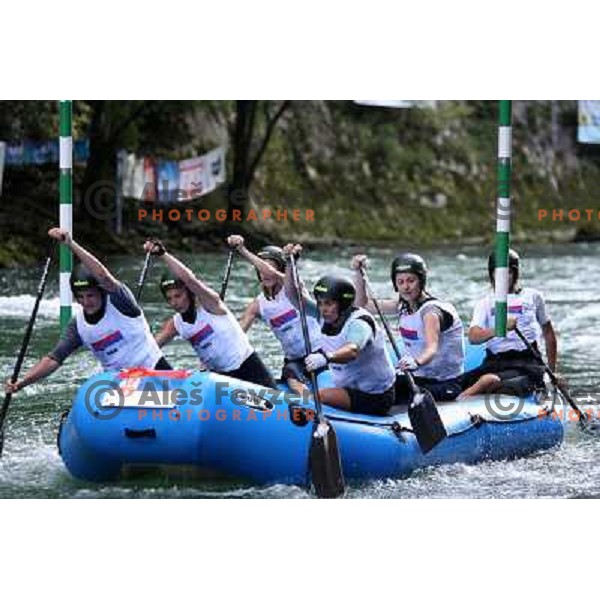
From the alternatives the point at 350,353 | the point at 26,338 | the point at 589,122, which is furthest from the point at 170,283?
A: the point at 589,122

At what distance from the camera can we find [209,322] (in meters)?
6.20

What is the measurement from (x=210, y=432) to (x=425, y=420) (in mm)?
797

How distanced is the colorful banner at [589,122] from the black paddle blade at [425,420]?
4.01ft

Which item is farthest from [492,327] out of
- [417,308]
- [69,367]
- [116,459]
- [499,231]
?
[69,367]

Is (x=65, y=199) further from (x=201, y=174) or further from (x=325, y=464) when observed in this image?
(x=201, y=174)

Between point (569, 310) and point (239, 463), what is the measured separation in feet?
13.7

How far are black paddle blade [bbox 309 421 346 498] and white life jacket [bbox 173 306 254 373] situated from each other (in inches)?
24.5

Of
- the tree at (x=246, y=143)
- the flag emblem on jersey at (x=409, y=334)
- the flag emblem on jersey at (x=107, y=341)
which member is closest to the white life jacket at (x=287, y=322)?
the flag emblem on jersey at (x=409, y=334)

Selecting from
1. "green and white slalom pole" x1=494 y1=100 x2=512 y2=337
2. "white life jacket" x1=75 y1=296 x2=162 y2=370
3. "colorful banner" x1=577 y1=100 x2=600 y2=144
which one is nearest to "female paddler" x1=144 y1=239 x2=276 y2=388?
"white life jacket" x1=75 y1=296 x2=162 y2=370

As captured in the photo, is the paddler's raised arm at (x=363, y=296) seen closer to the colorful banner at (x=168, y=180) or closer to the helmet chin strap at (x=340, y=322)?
the helmet chin strap at (x=340, y=322)

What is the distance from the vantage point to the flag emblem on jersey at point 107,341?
6.01m

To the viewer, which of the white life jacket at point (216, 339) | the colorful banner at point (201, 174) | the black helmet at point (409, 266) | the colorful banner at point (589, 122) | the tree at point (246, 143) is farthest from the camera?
the tree at point (246, 143)

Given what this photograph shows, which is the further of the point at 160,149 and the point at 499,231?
the point at 160,149

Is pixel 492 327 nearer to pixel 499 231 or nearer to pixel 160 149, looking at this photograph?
pixel 499 231
